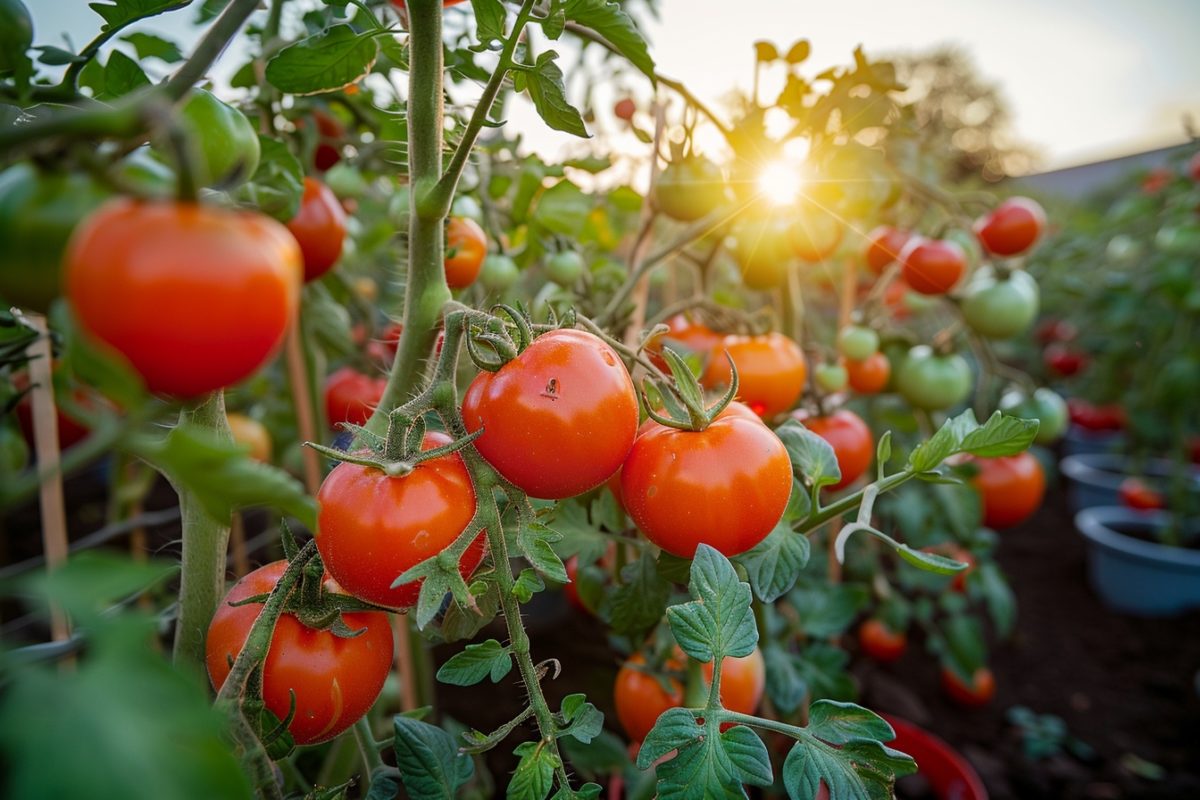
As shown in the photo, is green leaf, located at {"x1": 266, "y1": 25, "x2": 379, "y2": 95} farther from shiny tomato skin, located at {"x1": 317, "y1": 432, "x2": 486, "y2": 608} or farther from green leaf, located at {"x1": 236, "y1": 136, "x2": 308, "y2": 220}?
shiny tomato skin, located at {"x1": 317, "y1": 432, "x2": 486, "y2": 608}

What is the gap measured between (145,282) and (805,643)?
1.00m

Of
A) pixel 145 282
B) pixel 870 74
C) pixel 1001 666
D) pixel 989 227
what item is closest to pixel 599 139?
pixel 870 74

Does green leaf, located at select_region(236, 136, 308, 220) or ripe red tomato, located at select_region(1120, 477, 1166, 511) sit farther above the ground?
green leaf, located at select_region(236, 136, 308, 220)

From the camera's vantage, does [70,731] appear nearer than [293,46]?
Yes

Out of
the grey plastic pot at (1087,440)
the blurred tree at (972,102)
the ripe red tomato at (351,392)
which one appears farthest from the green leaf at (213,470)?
the blurred tree at (972,102)

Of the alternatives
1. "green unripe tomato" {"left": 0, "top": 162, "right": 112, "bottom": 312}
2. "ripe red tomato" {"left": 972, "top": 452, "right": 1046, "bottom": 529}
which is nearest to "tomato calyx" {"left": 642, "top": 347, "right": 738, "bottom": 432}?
"green unripe tomato" {"left": 0, "top": 162, "right": 112, "bottom": 312}

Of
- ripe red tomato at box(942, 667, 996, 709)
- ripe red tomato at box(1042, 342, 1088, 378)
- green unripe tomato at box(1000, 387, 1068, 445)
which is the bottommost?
ripe red tomato at box(942, 667, 996, 709)

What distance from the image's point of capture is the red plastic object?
1.02 m

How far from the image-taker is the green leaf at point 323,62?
20.1 inches

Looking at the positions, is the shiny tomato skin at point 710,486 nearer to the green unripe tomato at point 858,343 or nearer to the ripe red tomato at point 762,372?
the ripe red tomato at point 762,372

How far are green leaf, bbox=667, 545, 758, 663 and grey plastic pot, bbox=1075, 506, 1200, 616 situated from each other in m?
2.06

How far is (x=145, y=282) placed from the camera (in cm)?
22

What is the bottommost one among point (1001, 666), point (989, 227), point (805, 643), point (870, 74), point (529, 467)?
point (1001, 666)

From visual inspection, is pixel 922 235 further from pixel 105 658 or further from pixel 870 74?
pixel 105 658
